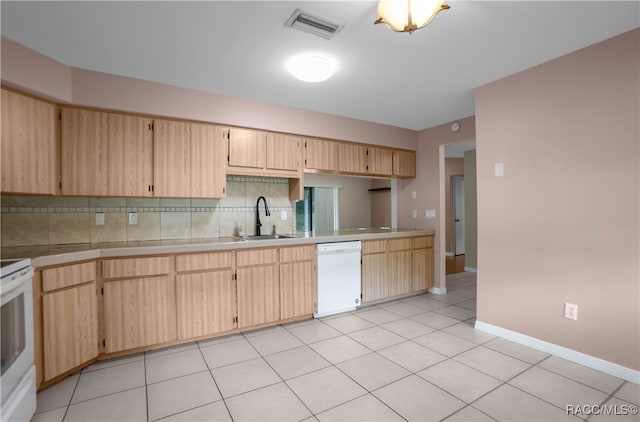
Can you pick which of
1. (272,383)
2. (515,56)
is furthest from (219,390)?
(515,56)

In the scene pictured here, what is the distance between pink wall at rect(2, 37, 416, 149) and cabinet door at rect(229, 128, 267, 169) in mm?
90

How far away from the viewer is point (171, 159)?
2922mm

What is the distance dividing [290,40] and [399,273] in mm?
3075

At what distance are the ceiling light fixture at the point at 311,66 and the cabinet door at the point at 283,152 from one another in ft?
3.12

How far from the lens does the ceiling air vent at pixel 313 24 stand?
1927 mm

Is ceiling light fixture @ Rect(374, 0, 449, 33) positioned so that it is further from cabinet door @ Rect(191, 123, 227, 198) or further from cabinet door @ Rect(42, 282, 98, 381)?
cabinet door @ Rect(42, 282, 98, 381)

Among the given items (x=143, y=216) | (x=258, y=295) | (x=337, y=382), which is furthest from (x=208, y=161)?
(x=337, y=382)

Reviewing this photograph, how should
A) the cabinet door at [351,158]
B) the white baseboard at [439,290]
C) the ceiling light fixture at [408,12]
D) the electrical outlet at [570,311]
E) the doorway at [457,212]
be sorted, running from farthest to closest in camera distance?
the doorway at [457,212] → the white baseboard at [439,290] → the cabinet door at [351,158] → the electrical outlet at [570,311] → the ceiling light fixture at [408,12]

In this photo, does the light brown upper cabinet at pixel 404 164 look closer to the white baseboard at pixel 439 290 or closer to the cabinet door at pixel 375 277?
the cabinet door at pixel 375 277

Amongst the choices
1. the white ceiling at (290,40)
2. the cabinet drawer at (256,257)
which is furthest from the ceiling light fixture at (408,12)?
the cabinet drawer at (256,257)

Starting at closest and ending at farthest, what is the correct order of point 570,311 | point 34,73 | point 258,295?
1. point 34,73
2. point 570,311
3. point 258,295

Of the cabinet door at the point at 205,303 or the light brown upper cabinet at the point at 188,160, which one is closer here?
the cabinet door at the point at 205,303

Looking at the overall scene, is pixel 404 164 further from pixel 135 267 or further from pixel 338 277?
pixel 135 267

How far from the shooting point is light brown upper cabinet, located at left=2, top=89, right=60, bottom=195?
2.18 m
